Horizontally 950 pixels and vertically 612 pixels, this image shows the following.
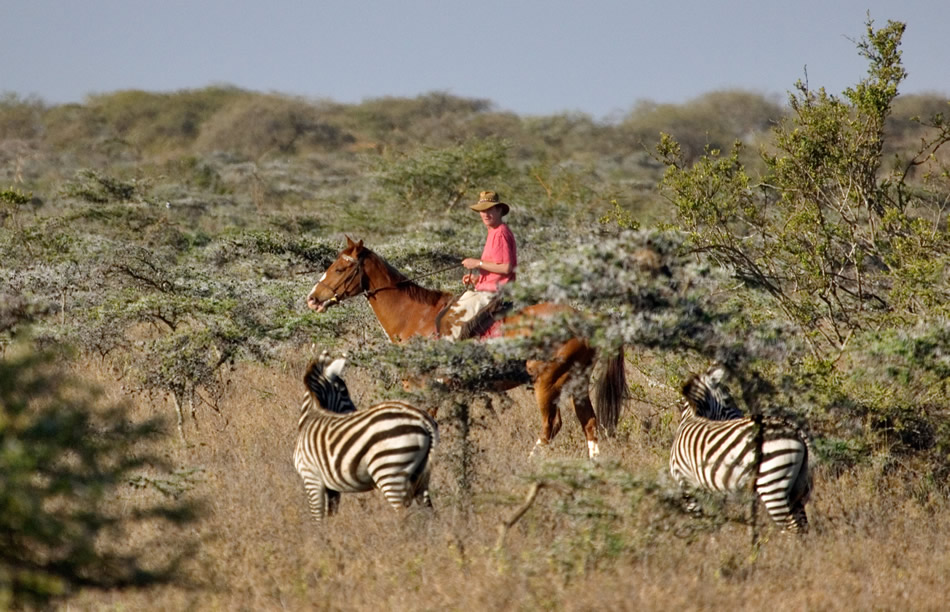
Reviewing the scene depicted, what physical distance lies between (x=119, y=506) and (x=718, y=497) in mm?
3825

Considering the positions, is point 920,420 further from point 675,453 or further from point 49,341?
point 49,341

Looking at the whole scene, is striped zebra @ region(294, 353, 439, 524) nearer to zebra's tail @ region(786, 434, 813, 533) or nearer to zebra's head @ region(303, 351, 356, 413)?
zebra's head @ region(303, 351, 356, 413)

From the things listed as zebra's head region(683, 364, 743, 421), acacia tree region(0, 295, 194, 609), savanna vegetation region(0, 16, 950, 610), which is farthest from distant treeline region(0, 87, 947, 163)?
acacia tree region(0, 295, 194, 609)

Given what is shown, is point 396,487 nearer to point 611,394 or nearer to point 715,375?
point 715,375

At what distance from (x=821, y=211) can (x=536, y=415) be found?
347 cm

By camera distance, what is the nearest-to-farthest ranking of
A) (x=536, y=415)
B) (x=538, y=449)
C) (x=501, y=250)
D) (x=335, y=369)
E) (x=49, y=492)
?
(x=49, y=492) < (x=335, y=369) < (x=538, y=449) < (x=501, y=250) < (x=536, y=415)

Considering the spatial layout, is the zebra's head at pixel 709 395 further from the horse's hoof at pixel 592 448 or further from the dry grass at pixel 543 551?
the horse's hoof at pixel 592 448

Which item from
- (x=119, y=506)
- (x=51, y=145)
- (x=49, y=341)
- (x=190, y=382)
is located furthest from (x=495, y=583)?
(x=51, y=145)

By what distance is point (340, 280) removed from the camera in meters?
10.5

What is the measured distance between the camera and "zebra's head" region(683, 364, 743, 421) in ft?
24.7

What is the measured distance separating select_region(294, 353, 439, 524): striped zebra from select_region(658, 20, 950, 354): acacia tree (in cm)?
399

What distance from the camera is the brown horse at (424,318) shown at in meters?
9.91

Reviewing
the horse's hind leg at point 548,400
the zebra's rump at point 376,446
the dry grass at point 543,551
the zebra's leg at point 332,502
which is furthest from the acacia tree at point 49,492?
the horse's hind leg at point 548,400

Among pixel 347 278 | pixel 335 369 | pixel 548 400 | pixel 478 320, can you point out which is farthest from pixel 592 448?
pixel 335 369
